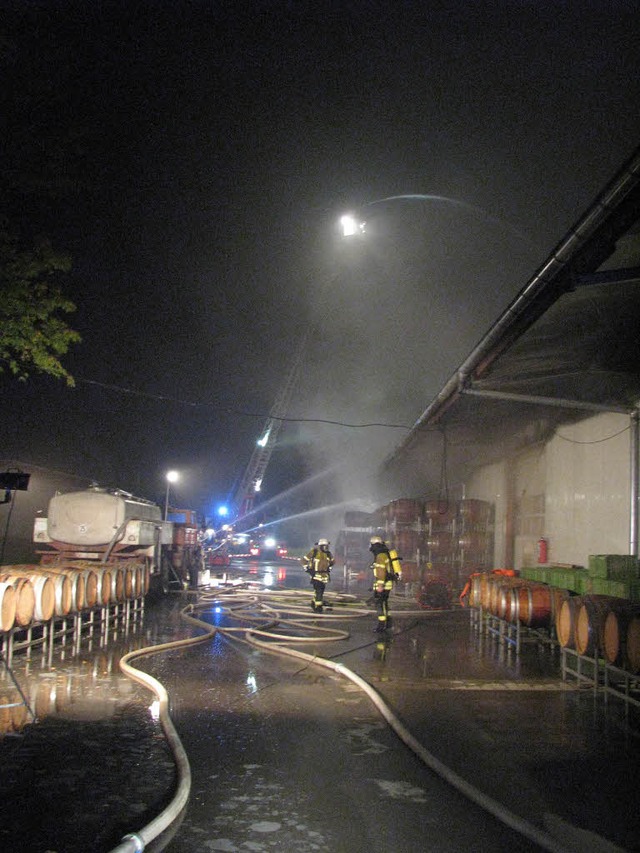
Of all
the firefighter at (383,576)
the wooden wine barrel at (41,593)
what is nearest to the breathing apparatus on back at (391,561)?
the firefighter at (383,576)

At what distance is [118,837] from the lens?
4.05m

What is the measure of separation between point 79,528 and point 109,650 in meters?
4.47

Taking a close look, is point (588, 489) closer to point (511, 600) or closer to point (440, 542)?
point (511, 600)

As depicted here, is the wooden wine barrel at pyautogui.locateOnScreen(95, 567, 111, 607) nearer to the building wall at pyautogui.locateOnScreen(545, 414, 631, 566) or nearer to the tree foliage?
the tree foliage

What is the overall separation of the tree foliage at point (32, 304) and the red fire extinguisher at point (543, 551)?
417 inches

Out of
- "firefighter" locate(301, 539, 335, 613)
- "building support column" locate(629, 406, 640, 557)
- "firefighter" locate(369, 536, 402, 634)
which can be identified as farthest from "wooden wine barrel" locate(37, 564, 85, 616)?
"building support column" locate(629, 406, 640, 557)

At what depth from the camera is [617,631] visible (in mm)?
7508

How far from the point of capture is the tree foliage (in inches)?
439

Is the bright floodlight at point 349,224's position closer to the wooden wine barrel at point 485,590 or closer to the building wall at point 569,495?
the building wall at point 569,495

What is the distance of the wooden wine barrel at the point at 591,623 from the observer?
314 inches

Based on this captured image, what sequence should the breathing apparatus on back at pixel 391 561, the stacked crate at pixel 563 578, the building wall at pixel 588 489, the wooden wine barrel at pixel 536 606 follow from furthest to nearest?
the breathing apparatus on back at pixel 391 561 → the building wall at pixel 588 489 → the wooden wine barrel at pixel 536 606 → the stacked crate at pixel 563 578

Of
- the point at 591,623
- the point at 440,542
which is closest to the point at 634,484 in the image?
the point at 591,623

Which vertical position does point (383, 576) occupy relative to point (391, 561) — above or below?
below

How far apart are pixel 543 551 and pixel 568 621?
720cm
